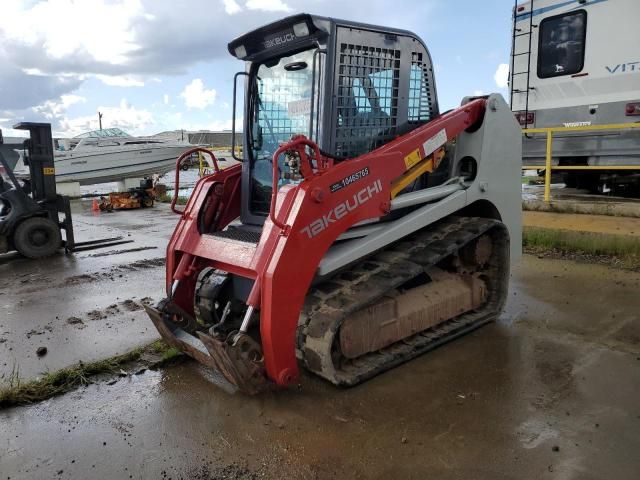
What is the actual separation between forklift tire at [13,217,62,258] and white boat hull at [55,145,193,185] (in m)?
11.2

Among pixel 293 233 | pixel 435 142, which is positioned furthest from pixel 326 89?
pixel 293 233

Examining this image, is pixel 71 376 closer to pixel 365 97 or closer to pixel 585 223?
pixel 365 97

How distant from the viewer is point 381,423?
122 inches

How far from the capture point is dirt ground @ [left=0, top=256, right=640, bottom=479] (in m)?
2.71

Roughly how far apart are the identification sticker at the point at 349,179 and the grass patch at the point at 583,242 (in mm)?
4380

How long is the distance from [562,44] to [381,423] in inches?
328

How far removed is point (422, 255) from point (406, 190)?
0.60 m

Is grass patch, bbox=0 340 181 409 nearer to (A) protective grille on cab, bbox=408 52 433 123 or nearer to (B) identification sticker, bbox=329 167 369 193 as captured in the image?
(B) identification sticker, bbox=329 167 369 193

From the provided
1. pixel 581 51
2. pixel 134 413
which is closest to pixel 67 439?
pixel 134 413

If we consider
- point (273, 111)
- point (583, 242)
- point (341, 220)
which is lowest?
point (583, 242)

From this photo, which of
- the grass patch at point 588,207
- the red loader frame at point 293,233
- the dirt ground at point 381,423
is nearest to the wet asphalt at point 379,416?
the dirt ground at point 381,423

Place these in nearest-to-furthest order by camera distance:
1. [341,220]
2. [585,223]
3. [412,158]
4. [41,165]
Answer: [341,220] < [412,158] < [585,223] < [41,165]

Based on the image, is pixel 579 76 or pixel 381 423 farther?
pixel 579 76

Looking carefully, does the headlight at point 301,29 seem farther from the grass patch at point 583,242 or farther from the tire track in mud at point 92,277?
the grass patch at point 583,242
